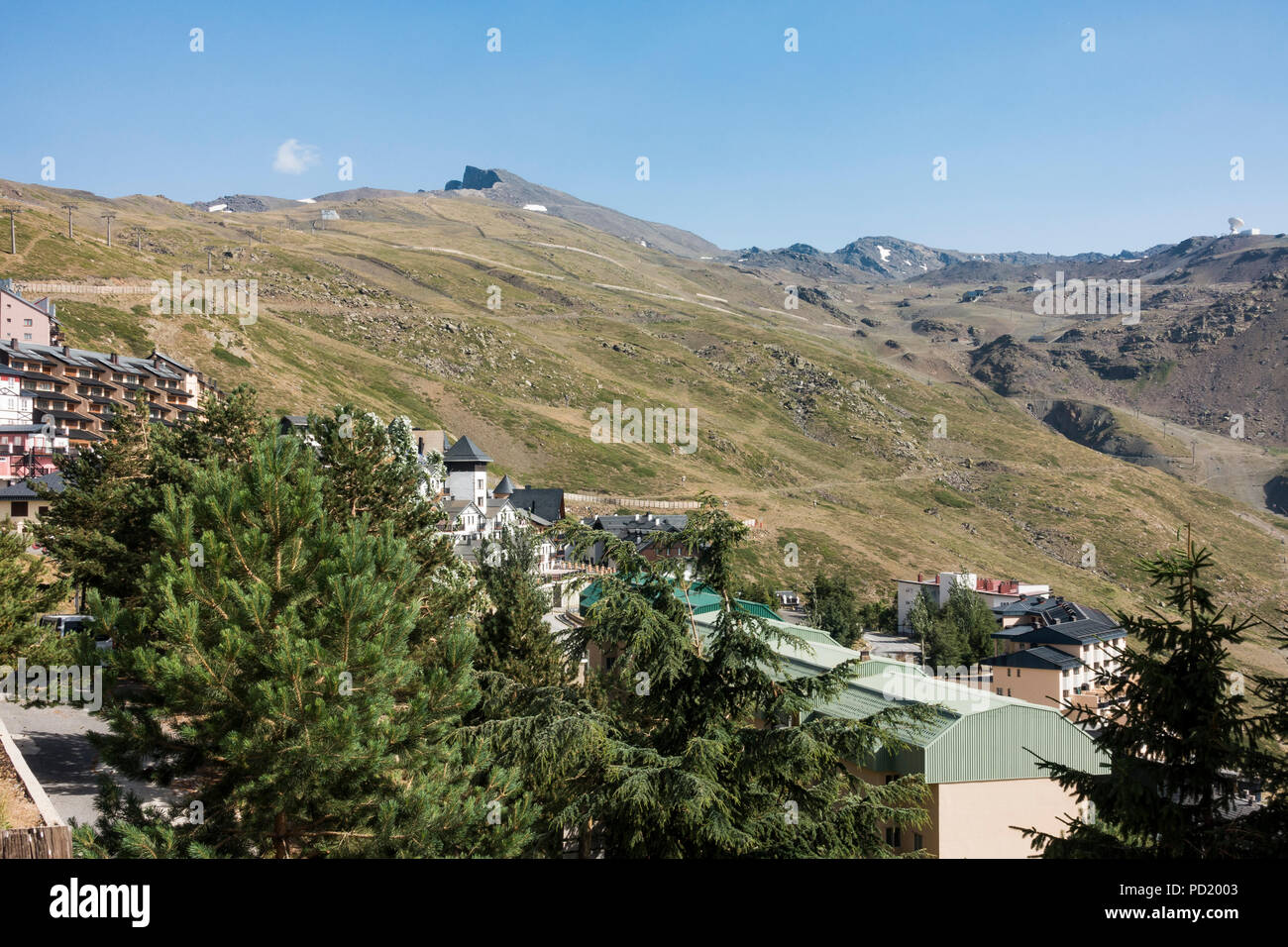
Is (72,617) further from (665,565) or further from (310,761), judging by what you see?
(665,565)

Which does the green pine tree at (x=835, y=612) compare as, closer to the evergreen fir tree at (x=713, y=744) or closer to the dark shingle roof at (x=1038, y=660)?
the dark shingle roof at (x=1038, y=660)

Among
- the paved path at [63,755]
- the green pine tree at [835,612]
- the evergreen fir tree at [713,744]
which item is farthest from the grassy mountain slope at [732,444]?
the evergreen fir tree at [713,744]

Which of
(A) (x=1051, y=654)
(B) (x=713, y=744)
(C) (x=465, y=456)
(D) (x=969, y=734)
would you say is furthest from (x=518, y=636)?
(C) (x=465, y=456)

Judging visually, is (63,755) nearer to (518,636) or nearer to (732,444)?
(518,636)

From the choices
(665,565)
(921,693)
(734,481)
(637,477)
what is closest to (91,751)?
(665,565)

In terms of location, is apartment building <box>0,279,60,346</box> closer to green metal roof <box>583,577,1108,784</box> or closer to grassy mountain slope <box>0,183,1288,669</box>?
grassy mountain slope <box>0,183,1288,669</box>
